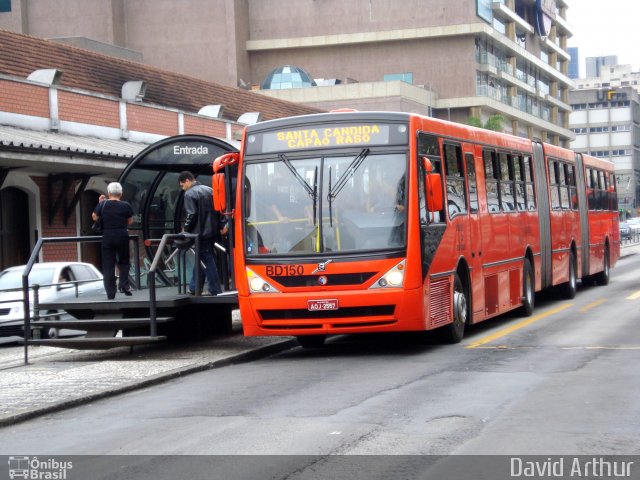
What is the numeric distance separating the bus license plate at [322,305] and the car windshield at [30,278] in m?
8.22

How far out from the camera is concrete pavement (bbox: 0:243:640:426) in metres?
11.2

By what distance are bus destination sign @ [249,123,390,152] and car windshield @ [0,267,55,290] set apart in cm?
768

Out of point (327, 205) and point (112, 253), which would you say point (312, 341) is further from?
point (112, 253)

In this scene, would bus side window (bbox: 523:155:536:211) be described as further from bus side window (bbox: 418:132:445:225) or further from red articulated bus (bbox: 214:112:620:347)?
bus side window (bbox: 418:132:445:225)

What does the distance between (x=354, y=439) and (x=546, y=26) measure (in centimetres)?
9809

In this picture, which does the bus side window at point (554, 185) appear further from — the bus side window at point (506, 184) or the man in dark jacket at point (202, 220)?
the man in dark jacket at point (202, 220)

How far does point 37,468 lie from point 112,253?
300 inches


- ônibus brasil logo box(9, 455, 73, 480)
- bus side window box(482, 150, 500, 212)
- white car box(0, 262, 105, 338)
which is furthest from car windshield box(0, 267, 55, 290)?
ônibus brasil logo box(9, 455, 73, 480)

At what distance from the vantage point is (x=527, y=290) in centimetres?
1998

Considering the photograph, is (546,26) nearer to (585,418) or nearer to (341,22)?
(341,22)

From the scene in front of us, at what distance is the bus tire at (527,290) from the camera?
1981 cm

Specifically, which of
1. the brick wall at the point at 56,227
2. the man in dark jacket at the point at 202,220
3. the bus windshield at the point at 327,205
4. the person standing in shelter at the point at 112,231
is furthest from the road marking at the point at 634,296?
the brick wall at the point at 56,227

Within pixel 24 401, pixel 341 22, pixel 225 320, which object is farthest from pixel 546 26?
pixel 24 401

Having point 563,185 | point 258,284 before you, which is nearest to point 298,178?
point 258,284
